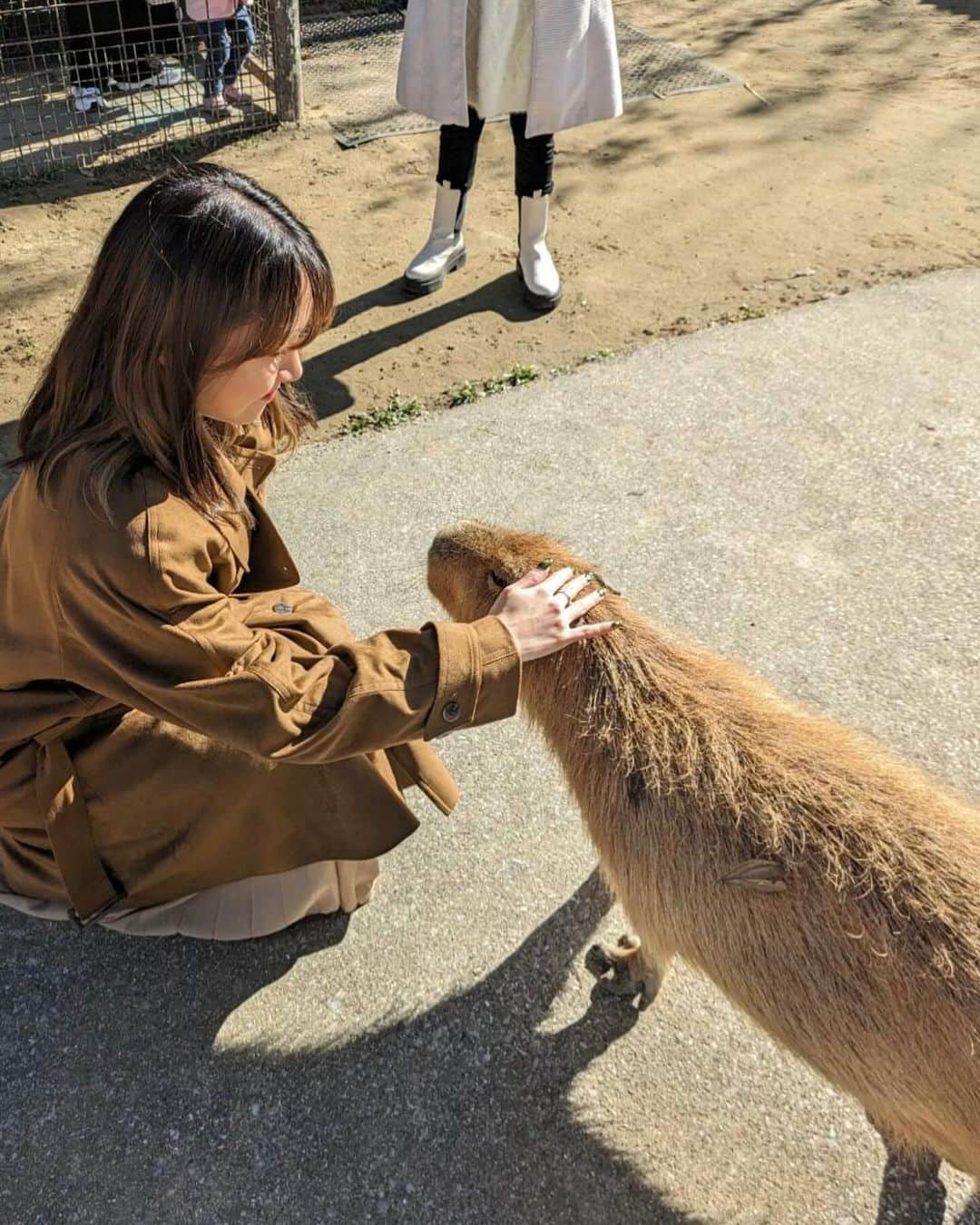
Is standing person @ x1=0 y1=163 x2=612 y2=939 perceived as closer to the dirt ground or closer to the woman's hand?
the woman's hand

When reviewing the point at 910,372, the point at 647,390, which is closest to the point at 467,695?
the point at 647,390

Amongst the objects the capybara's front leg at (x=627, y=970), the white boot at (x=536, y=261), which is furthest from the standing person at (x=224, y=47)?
the capybara's front leg at (x=627, y=970)

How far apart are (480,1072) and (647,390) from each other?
105 inches

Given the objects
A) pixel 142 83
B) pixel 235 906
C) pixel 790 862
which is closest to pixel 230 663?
pixel 235 906

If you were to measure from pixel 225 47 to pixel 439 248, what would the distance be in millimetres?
2532

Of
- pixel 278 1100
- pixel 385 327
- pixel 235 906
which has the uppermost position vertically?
pixel 385 327

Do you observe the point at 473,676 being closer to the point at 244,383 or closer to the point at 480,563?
the point at 480,563

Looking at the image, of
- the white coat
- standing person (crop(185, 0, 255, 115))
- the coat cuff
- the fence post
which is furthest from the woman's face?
standing person (crop(185, 0, 255, 115))

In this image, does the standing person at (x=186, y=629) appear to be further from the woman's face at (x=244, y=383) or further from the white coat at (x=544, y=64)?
the white coat at (x=544, y=64)

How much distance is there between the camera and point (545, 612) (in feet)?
5.75

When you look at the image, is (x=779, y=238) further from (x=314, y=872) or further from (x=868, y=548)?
(x=314, y=872)

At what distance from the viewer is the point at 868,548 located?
320 centimetres

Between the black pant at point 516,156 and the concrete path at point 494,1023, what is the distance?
5.67ft

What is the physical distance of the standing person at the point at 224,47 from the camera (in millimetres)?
5746
